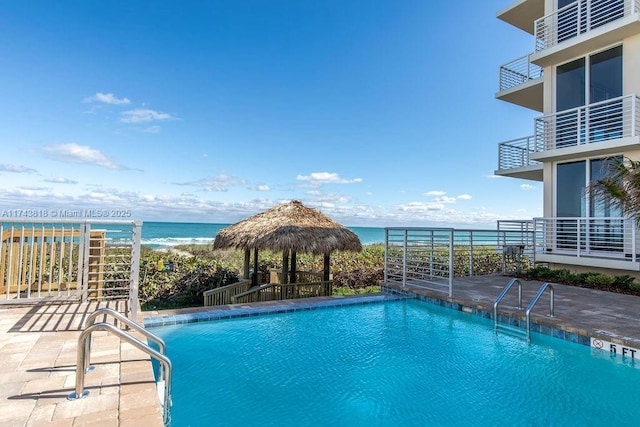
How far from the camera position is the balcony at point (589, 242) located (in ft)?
31.1

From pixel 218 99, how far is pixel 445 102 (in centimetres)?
1166

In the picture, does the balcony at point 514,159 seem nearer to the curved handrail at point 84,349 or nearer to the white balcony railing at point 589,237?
the white balcony railing at point 589,237

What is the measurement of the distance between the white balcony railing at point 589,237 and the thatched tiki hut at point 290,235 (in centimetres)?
607

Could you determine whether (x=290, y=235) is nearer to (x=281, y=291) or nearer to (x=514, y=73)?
(x=281, y=291)

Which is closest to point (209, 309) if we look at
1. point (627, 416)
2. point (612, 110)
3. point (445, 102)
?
point (627, 416)

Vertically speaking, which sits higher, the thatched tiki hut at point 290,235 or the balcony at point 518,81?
the balcony at point 518,81

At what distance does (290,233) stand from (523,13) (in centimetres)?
1204

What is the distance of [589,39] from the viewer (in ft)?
34.4

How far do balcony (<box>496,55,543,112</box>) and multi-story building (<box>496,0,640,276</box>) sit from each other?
700mm

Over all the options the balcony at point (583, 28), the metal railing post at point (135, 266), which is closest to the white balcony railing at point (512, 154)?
the balcony at point (583, 28)

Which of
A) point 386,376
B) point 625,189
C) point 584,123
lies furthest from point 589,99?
point 386,376

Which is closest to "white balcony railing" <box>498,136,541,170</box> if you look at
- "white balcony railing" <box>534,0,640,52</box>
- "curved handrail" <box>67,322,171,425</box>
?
"white balcony railing" <box>534,0,640,52</box>

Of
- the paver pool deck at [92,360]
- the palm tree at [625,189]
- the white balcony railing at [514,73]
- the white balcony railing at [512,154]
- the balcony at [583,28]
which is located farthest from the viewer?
the white balcony railing at [514,73]

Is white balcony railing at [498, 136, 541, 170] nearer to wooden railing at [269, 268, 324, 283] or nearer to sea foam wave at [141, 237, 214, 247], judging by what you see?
wooden railing at [269, 268, 324, 283]
